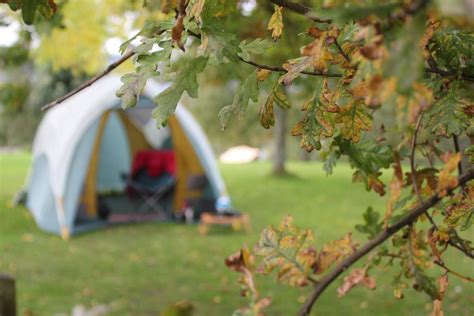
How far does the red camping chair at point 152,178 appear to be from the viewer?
11180 mm

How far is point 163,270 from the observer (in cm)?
761

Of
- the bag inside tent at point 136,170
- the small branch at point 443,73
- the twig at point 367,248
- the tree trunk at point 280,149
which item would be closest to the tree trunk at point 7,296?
the twig at point 367,248

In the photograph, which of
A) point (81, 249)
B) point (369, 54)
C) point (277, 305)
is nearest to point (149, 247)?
point (81, 249)

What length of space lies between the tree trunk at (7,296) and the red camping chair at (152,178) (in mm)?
8731

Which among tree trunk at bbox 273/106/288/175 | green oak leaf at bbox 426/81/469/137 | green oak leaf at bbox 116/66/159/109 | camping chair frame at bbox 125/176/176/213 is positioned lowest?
green oak leaf at bbox 426/81/469/137

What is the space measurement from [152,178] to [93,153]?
1.17m

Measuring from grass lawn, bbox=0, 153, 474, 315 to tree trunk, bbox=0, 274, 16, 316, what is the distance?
5.67 ft

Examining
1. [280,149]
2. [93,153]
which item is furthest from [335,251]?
[280,149]

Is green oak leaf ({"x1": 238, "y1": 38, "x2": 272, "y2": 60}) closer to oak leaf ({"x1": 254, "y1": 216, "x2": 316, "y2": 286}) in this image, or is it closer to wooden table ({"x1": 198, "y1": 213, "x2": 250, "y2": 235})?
oak leaf ({"x1": 254, "y1": 216, "x2": 316, "y2": 286})

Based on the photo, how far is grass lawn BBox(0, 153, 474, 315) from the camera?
19.9 feet

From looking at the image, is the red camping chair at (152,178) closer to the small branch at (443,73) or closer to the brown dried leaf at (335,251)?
the brown dried leaf at (335,251)

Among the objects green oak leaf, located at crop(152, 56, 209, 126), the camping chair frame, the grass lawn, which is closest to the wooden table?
the grass lawn

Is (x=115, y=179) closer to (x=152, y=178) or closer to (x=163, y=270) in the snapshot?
(x=152, y=178)

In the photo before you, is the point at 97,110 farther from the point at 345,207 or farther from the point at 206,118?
the point at 206,118
